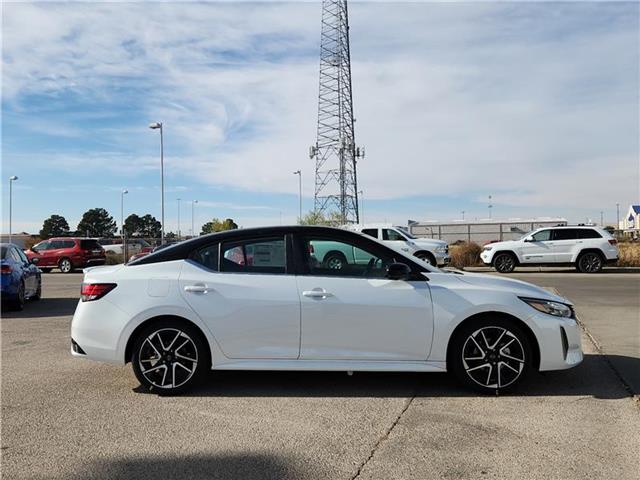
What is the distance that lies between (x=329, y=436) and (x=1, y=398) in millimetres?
3082

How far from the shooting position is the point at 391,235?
22.0 metres

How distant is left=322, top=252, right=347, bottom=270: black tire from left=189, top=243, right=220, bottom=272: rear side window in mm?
1007

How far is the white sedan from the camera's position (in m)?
5.09

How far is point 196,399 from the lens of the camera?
16.6ft

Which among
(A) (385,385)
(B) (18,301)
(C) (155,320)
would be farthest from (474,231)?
(C) (155,320)

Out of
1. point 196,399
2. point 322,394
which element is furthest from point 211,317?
point 322,394

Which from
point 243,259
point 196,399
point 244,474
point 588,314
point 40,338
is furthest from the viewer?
point 588,314

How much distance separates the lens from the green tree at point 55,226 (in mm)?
85125

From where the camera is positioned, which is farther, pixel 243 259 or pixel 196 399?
pixel 243 259

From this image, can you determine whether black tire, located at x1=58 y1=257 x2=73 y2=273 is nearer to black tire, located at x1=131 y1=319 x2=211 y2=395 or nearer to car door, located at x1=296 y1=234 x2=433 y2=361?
black tire, located at x1=131 y1=319 x2=211 y2=395

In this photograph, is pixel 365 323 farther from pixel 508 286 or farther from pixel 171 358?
pixel 171 358

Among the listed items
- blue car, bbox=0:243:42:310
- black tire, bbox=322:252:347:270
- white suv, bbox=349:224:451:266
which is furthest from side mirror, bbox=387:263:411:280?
white suv, bbox=349:224:451:266

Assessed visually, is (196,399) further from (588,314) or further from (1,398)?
(588,314)

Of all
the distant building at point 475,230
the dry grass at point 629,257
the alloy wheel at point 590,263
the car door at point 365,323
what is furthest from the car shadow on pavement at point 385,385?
the distant building at point 475,230
